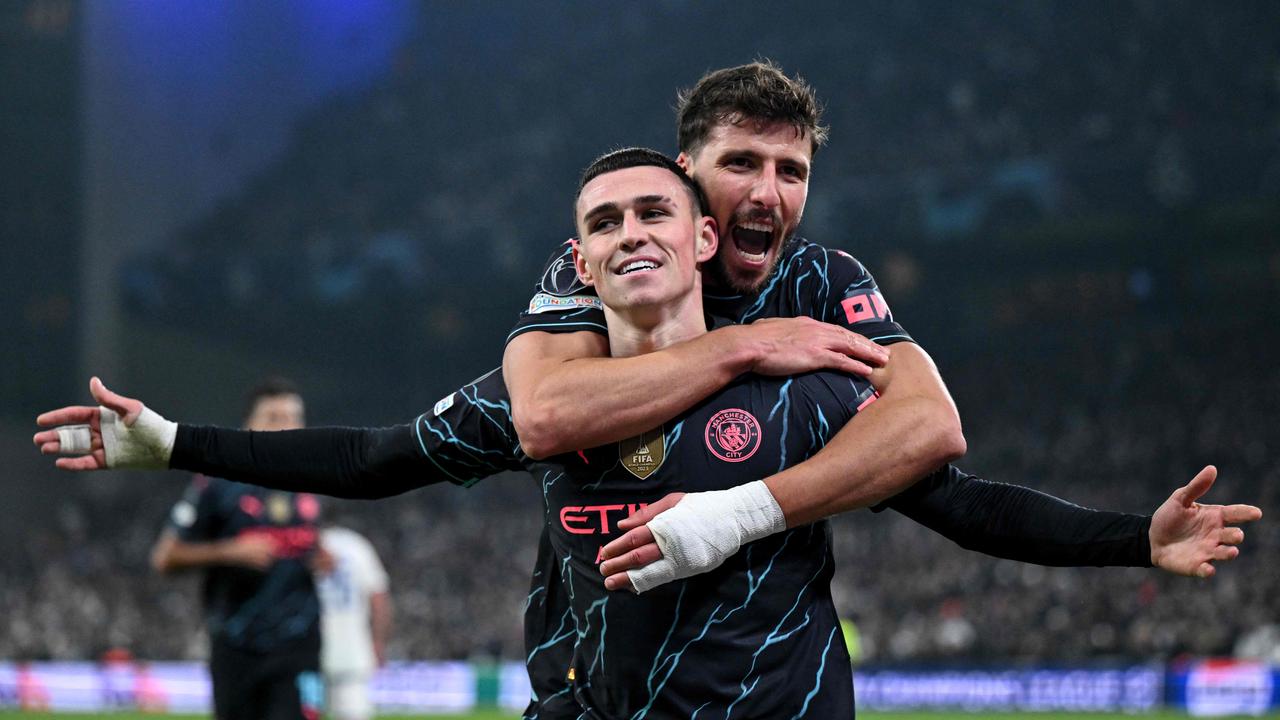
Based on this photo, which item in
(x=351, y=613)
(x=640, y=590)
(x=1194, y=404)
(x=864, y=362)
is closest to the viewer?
(x=640, y=590)

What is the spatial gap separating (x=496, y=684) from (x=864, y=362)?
658 inches

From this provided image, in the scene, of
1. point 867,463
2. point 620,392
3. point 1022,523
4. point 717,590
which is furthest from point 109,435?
point 1022,523

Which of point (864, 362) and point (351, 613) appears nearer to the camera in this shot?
point (864, 362)

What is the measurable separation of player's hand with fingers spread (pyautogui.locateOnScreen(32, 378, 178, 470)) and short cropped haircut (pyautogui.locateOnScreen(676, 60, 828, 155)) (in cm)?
166

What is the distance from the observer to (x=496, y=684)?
1933 centimetres

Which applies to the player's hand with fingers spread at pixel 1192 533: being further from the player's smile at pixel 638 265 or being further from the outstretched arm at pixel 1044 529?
the player's smile at pixel 638 265

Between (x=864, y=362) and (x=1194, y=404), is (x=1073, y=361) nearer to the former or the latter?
(x=1194, y=404)

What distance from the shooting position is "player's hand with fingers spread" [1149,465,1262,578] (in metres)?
3.27

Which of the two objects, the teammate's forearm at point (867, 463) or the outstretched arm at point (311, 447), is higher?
the outstretched arm at point (311, 447)

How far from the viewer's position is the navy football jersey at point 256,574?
786 cm

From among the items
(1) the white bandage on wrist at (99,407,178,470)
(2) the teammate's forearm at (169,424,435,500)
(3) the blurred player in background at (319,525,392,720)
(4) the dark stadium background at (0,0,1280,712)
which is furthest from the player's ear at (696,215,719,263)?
(4) the dark stadium background at (0,0,1280,712)

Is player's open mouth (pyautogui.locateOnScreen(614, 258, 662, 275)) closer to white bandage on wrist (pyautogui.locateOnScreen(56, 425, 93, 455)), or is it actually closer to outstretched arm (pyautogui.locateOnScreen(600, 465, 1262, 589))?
outstretched arm (pyautogui.locateOnScreen(600, 465, 1262, 589))

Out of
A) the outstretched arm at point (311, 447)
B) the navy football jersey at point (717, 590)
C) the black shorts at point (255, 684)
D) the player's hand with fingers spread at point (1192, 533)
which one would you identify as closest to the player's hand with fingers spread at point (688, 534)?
the navy football jersey at point (717, 590)

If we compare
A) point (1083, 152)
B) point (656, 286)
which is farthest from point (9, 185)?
point (656, 286)
